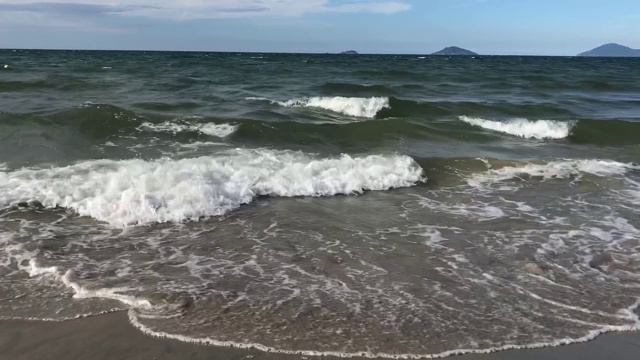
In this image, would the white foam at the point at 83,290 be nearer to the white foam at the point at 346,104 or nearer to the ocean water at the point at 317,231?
the ocean water at the point at 317,231

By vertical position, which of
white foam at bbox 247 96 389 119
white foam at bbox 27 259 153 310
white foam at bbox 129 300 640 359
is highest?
white foam at bbox 247 96 389 119

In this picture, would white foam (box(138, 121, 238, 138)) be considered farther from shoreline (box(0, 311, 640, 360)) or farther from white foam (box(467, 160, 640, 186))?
shoreline (box(0, 311, 640, 360))

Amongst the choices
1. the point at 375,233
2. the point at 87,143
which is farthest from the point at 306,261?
the point at 87,143

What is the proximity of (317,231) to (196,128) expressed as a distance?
760cm

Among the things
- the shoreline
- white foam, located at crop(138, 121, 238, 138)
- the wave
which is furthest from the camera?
the wave

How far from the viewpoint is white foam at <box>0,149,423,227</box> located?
7.44 meters

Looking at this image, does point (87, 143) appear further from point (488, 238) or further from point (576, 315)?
point (576, 315)

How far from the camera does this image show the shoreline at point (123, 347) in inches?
157

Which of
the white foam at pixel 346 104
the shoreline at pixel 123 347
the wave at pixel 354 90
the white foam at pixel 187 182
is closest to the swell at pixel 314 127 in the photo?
the white foam at pixel 346 104

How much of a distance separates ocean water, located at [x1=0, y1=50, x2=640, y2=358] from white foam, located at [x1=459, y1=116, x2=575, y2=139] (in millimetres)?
415

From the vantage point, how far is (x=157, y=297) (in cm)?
494

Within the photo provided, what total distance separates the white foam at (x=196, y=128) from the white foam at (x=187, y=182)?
9.01ft

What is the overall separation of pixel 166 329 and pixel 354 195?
16.2 feet

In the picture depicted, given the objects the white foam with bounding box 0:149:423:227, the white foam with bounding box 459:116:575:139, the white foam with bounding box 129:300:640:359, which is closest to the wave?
the white foam with bounding box 459:116:575:139
